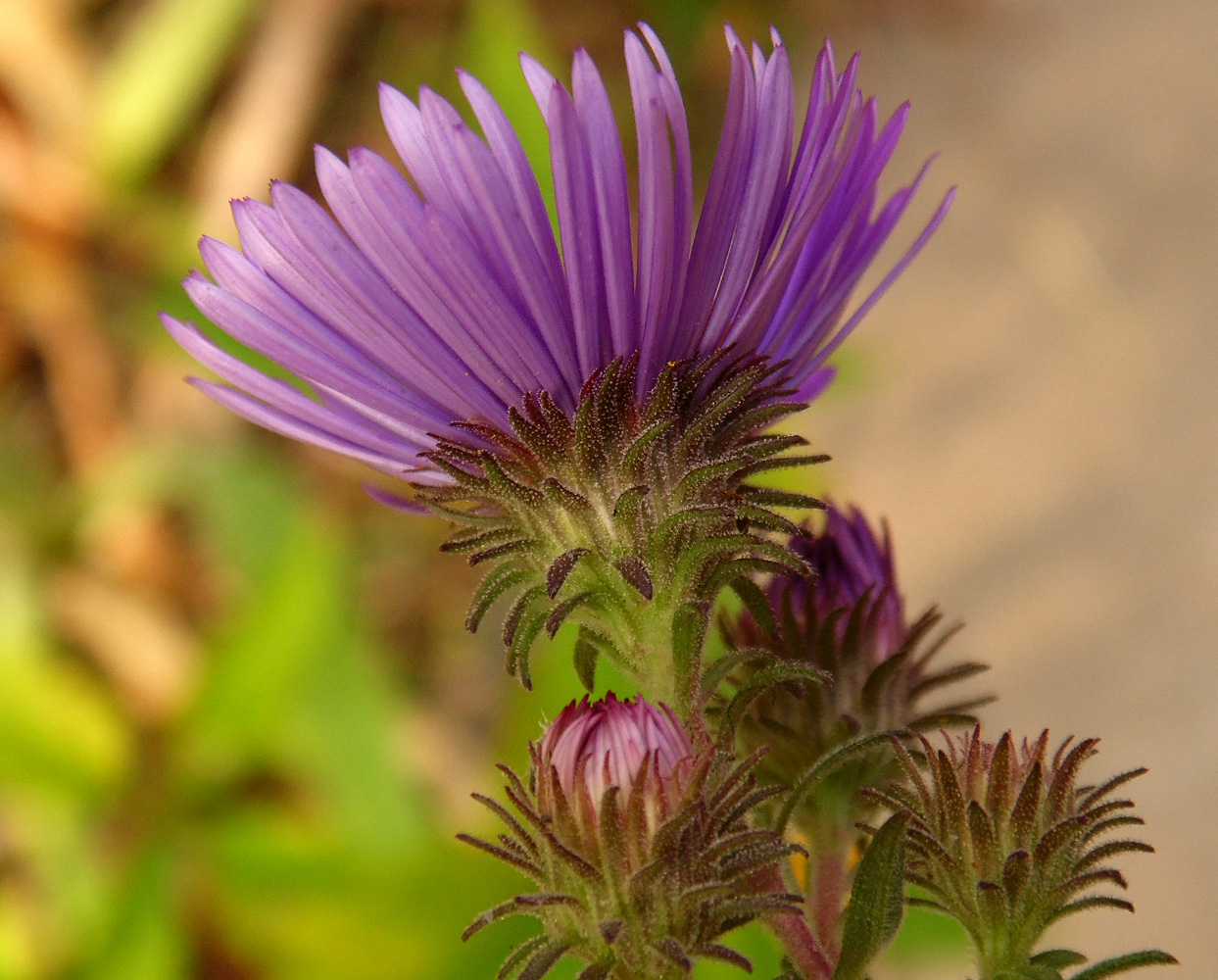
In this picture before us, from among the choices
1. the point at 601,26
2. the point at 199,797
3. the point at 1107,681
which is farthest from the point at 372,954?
the point at 601,26

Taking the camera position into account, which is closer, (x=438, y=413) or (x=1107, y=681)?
(x=438, y=413)

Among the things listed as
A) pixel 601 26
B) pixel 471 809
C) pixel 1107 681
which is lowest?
pixel 471 809

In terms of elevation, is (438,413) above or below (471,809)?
below

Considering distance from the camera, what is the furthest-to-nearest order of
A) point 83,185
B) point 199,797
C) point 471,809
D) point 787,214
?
point 83,185
point 471,809
point 199,797
point 787,214

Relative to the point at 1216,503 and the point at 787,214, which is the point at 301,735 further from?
the point at 1216,503

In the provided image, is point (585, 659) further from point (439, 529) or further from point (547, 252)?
point (439, 529)

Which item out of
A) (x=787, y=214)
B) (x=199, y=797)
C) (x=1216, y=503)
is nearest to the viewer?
(x=787, y=214)

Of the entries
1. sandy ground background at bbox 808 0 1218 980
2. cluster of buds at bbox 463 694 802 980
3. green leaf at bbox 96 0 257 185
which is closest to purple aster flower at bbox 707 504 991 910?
cluster of buds at bbox 463 694 802 980

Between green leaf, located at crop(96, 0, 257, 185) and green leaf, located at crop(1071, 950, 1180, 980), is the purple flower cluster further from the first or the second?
green leaf, located at crop(96, 0, 257, 185)
